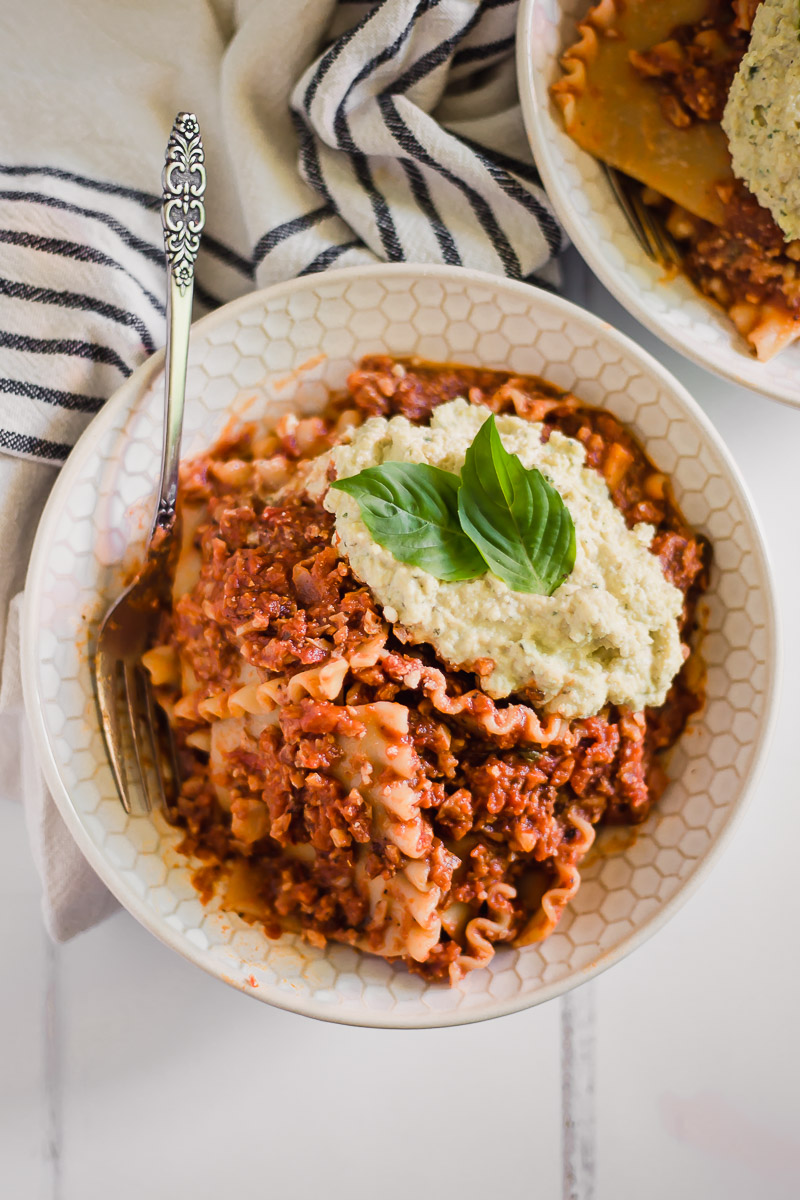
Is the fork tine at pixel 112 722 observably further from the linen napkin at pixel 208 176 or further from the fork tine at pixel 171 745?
the linen napkin at pixel 208 176

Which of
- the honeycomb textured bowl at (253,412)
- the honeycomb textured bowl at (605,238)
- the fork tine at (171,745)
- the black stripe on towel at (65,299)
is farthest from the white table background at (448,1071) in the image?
the black stripe on towel at (65,299)

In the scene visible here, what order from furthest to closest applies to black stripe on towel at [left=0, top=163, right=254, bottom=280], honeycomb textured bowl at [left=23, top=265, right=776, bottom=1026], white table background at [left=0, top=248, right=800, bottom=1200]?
white table background at [left=0, top=248, right=800, bottom=1200], black stripe on towel at [left=0, top=163, right=254, bottom=280], honeycomb textured bowl at [left=23, top=265, right=776, bottom=1026]

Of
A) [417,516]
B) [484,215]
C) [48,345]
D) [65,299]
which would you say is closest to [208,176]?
[65,299]

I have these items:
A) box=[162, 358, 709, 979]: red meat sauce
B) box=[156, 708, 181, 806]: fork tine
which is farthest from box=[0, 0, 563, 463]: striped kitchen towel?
box=[156, 708, 181, 806]: fork tine

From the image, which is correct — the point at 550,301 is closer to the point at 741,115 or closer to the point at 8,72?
the point at 741,115

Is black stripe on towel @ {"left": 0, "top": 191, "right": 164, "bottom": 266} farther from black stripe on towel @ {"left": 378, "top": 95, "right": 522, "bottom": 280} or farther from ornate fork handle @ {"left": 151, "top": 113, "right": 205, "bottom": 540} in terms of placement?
black stripe on towel @ {"left": 378, "top": 95, "right": 522, "bottom": 280}

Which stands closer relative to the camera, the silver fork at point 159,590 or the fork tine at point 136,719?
the silver fork at point 159,590

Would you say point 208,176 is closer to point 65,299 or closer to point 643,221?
point 65,299
